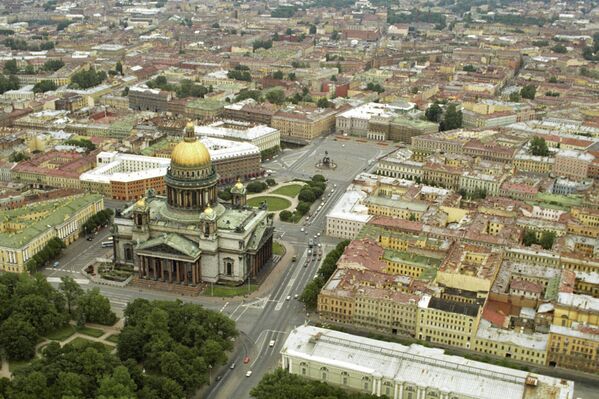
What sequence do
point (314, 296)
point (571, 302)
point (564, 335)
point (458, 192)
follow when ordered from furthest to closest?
point (458, 192) < point (314, 296) < point (571, 302) < point (564, 335)

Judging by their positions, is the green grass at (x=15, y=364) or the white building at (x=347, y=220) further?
the white building at (x=347, y=220)

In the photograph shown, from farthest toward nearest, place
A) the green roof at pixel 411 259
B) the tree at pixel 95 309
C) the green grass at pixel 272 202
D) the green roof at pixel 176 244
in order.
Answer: the green grass at pixel 272 202, the green roof at pixel 411 259, the green roof at pixel 176 244, the tree at pixel 95 309

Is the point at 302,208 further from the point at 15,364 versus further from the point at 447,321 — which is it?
the point at 15,364

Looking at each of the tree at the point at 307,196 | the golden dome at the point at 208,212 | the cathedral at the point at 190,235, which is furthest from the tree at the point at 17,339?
the tree at the point at 307,196

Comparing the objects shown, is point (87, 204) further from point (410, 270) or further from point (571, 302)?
point (571, 302)

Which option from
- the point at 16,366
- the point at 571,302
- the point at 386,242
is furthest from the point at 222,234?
the point at 571,302

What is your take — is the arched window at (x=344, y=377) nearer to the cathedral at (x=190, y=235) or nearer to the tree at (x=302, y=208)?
the cathedral at (x=190, y=235)

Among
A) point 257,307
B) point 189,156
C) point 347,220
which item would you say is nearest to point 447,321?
point 257,307
